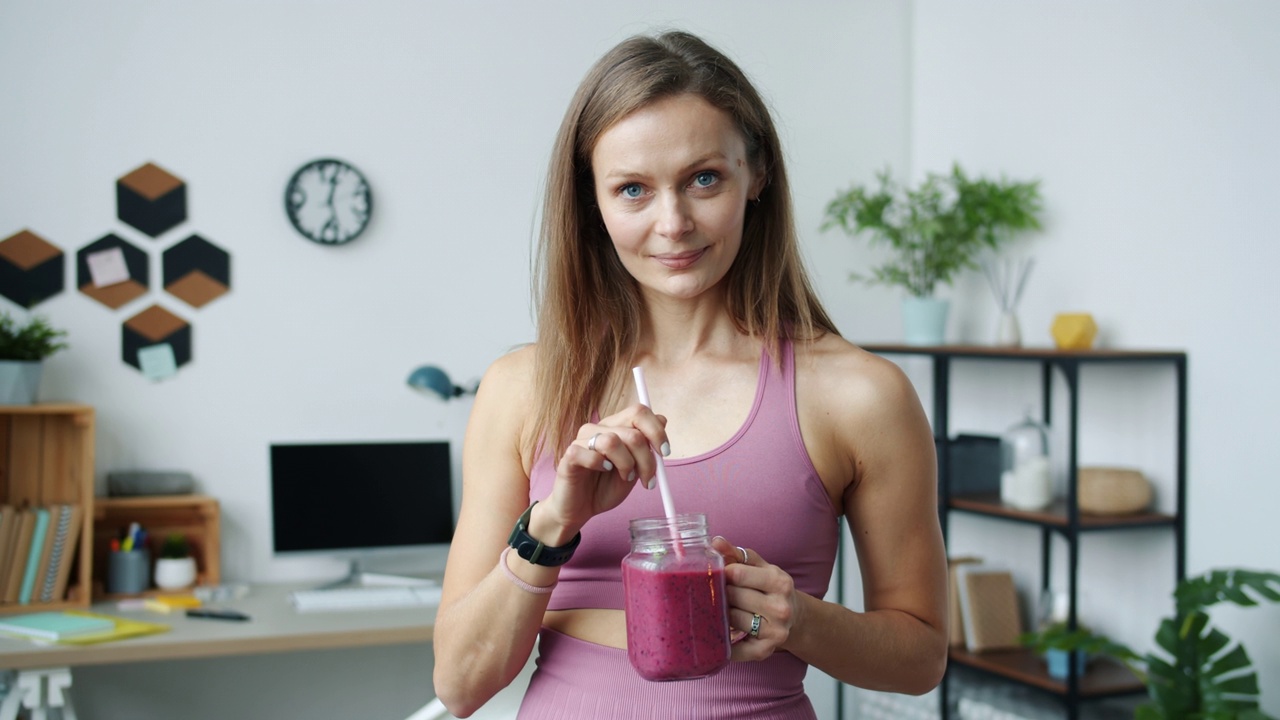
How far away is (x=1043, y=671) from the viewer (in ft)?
10.0

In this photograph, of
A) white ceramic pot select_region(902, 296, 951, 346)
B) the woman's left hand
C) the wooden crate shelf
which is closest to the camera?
the woman's left hand

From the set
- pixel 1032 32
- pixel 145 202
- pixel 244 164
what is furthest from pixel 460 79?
pixel 1032 32

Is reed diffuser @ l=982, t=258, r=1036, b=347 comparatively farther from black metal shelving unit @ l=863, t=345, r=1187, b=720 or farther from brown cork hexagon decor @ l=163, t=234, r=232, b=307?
brown cork hexagon decor @ l=163, t=234, r=232, b=307

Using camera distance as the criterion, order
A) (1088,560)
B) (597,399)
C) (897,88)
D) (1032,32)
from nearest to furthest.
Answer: (597,399) → (1088,560) → (1032,32) → (897,88)

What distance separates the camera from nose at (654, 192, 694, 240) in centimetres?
111

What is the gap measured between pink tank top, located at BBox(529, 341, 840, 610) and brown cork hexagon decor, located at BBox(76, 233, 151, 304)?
2.54 metres

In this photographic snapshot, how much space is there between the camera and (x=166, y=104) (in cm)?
331

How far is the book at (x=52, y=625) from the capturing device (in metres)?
2.71

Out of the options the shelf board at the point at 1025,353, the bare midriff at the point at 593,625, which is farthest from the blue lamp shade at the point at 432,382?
the bare midriff at the point at 593,625

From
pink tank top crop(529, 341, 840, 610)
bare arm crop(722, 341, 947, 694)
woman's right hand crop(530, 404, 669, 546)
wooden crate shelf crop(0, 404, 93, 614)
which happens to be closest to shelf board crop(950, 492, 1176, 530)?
bare arm crop(722, 341, 947, 694)

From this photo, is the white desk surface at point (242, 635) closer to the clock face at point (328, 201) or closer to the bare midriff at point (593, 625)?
the clock face at point (328, 201)

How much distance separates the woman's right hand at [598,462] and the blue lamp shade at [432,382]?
2.33 meters

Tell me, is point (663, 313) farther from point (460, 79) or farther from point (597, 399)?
point (460, 79)

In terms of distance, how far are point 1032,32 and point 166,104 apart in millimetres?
2613
